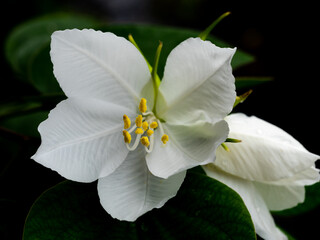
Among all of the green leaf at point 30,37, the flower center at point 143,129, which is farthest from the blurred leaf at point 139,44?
the flower center at point 143,129

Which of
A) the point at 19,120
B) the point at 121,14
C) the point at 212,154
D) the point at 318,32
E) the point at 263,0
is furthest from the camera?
the point at 121,14

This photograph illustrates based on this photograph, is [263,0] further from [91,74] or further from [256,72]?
[91,74]

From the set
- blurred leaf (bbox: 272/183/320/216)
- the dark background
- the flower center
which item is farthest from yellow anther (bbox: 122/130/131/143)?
blurred leaf (bbox: 272/183/320/216)

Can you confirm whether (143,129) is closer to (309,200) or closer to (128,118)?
(128,118)

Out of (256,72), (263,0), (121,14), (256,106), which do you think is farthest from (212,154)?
(121,14)

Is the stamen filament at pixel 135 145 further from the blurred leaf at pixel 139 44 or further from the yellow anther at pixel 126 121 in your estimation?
the blurred leaf at pixel 139 44

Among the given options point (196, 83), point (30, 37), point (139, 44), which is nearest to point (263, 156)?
point (196, 83)
